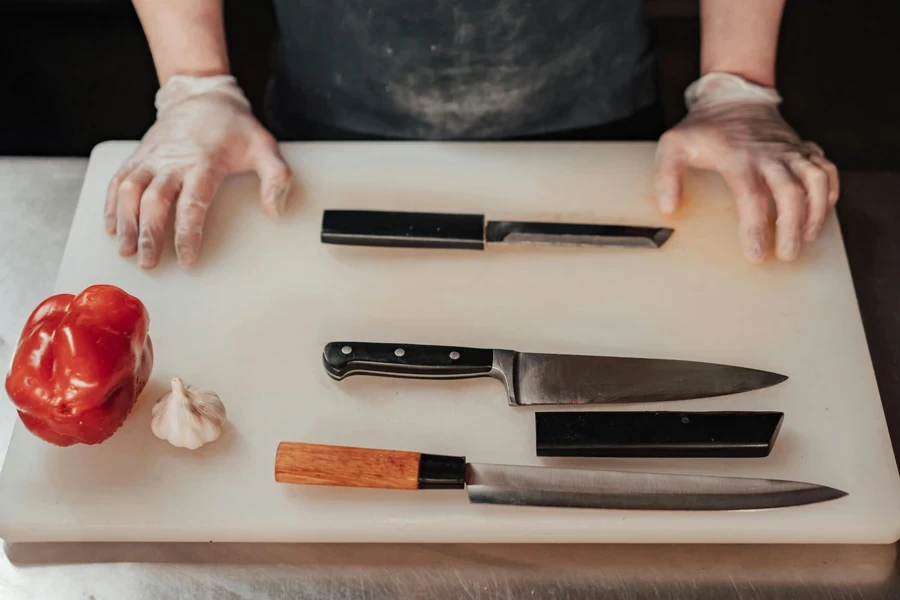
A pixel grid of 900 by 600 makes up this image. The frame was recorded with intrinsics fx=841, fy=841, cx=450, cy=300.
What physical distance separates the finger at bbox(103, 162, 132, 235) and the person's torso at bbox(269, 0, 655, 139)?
0.30 meters

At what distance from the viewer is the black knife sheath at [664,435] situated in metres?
0.82

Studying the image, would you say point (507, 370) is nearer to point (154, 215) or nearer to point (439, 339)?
point (439, 339)

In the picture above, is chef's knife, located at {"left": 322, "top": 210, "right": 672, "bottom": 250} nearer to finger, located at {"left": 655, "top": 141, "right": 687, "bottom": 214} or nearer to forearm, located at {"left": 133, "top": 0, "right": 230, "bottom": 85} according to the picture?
finger, located at {"left": 655, "top": 141, "right": 687, "bottom": 214}

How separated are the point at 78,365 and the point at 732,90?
87 cm

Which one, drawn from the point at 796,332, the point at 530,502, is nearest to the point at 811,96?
the point at 796,332

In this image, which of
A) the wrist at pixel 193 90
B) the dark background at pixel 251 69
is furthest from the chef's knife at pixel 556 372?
the dark background at pixel 251 69

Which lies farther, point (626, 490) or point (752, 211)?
point (752, 211)

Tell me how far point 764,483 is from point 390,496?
0.36 m

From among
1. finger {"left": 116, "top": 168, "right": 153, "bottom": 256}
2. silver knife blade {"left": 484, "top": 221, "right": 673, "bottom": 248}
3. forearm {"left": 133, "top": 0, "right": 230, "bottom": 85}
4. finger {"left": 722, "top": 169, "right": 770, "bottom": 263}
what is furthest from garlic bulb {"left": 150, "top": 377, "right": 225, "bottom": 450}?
finger {"left": 722, "top": 169, "right": 770, "bottom": 263}

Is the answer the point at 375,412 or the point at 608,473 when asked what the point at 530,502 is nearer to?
the point at 608,473

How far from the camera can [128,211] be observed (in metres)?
1.00

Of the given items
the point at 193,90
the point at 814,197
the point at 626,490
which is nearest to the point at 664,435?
the point at 626,490

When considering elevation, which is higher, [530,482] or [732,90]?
[732,90]

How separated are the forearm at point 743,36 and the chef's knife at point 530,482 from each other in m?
0.59
